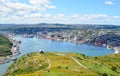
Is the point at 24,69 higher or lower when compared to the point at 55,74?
lower

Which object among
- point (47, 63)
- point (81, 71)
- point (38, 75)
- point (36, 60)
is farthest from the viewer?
point (36, 60)

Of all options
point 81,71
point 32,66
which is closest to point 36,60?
point 32,66

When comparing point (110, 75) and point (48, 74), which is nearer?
point (48, 74)

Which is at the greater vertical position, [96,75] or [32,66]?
[96,75]

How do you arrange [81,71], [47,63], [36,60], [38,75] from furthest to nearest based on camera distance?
[36,60] < [47,63] < [81,71] < [38,75]

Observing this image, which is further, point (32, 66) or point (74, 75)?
point (32, 66)

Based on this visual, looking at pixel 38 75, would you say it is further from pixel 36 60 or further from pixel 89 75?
pixel 36 60

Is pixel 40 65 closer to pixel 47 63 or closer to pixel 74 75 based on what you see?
pixel 47 63

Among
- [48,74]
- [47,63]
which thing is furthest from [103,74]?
[47,63]
